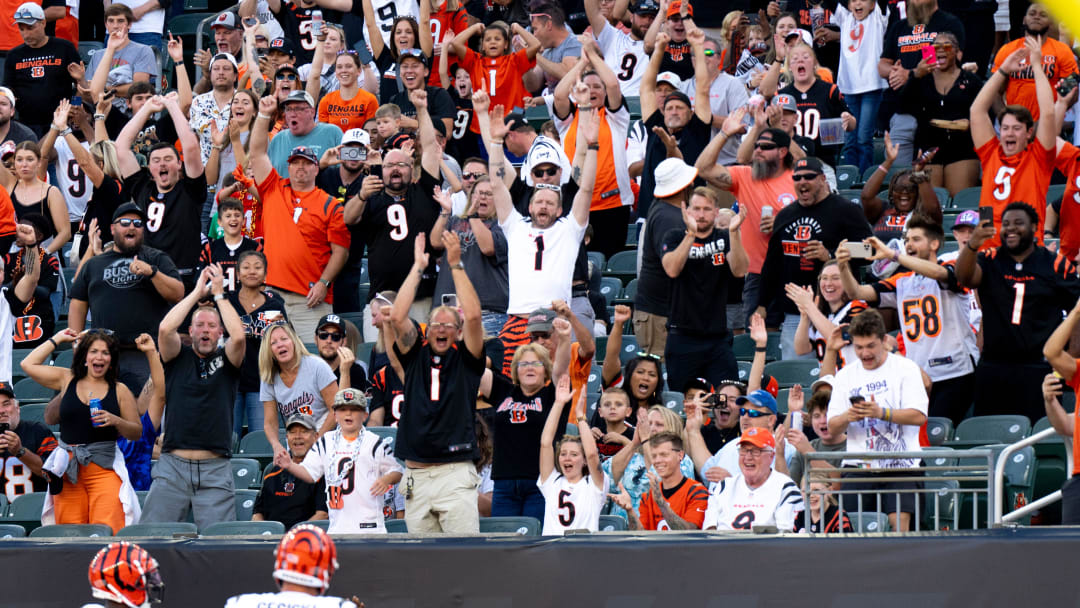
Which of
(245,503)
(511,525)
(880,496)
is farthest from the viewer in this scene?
(245,503)

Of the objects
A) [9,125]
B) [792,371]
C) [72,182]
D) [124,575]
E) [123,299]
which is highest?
[9,125]

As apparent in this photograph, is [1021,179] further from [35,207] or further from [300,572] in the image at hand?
[35,207]

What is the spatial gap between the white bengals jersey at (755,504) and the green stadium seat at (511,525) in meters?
0.96

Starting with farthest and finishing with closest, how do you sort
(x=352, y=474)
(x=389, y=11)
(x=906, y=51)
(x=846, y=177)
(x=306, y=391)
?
1. (x=389, y=11)
2. (x=906, y=51)
3. (x=846, y=177)
4. (x=306, y=391)
5. (x=352, y=474)

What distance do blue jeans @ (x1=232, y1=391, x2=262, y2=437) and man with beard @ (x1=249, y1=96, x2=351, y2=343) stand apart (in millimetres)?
886

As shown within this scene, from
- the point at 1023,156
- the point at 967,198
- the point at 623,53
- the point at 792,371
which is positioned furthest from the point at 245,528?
the point at 623,53

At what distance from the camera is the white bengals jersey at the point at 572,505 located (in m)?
9.22

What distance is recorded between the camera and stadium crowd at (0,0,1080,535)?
960 centimetres

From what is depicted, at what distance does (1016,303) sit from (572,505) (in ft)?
10.5

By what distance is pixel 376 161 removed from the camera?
518 inches

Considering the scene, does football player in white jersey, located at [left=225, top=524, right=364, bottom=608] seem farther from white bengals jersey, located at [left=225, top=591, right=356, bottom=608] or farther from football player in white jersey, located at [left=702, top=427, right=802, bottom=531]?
football player in white jersey, located at [left=702, top=427, right=802, bottom=531]

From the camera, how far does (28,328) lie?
1310cm

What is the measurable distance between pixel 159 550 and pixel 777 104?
677 centimetres

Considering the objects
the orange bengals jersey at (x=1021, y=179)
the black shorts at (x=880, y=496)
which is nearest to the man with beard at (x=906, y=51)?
the orange bengals jersey at (x=1021, y=179)
